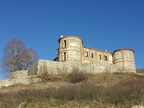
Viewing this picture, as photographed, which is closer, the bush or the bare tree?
the bush

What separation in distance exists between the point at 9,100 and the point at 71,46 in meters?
23.8

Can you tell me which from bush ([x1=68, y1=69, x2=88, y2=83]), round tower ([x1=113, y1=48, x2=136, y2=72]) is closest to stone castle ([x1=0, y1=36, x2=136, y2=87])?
round tower ([x1=113, y1=48, x2=136, y2=72])

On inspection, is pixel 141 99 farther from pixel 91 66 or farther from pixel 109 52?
pixel 109 52

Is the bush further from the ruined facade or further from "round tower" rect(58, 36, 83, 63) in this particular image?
"round tower" rect(58, 36, 83, 63)

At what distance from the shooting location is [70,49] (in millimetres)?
37219

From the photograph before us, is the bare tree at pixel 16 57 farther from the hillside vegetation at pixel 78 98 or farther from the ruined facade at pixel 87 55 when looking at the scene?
the hillside vegetation at pixel 78 98

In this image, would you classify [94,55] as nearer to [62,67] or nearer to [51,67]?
[62,67]

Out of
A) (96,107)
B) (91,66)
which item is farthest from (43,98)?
(91,66)

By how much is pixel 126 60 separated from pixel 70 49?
12.3m

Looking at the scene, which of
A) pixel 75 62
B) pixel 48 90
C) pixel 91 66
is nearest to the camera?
pixel 48 90

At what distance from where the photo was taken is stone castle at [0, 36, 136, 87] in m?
31.8

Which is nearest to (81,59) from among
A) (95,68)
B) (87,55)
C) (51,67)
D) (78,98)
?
(87,55)

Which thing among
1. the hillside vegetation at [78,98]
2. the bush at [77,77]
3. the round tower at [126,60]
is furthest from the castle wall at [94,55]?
the hillside vegetation at [78,98]

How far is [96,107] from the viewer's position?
41.9ft
